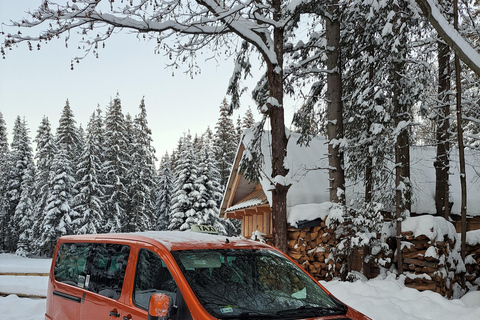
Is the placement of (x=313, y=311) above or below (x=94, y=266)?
below

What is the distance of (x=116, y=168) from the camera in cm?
4197

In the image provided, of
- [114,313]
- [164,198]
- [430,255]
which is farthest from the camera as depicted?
[164,198]

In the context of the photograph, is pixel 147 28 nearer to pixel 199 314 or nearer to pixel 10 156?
pixel 199 314

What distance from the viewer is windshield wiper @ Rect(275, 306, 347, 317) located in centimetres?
325

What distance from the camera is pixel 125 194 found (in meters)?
41.6

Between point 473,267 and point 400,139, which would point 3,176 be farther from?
point 473,267

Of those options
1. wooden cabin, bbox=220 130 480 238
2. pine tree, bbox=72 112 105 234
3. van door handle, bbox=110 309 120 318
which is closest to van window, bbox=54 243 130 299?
van door handle, bbox=110 309 120 318

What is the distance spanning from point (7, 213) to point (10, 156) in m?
6.53

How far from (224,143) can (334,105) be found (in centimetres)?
3463

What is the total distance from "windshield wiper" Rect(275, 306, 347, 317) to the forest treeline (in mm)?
32284

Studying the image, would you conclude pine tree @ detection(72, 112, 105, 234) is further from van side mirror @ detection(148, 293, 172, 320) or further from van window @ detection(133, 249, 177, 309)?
van side mirror @ detection(148, 293, 172, 320)

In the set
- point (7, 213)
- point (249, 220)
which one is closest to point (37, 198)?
point (7, 213)

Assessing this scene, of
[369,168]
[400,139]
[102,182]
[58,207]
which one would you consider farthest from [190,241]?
[102,182]

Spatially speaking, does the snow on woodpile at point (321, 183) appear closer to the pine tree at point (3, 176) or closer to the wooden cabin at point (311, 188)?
the wooden cabin at point (311, 188)
